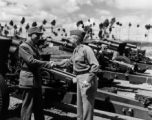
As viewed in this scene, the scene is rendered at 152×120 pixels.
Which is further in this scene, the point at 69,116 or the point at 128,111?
the point at 69,116

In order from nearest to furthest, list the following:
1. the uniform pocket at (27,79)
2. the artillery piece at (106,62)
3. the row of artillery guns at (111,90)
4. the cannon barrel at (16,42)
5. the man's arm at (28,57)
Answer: the man's arm at (28,57) → the uniform pocket at (27,79) → the row of artillery guns at (111,90) → the cannon barrel at (16,42) → the artillery piece at (106,62)

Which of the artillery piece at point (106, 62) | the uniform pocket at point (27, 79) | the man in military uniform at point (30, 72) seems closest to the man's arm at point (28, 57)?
the man in military uniform at point (30, 72)

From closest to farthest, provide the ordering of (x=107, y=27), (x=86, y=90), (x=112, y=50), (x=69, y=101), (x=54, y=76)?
1. (x=86, y=90)
2. (x=69, y=101)
3. (x=54, y=76)
4. (x=112, y=50)
5. (x=107, y=27)

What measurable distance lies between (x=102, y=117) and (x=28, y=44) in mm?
2270

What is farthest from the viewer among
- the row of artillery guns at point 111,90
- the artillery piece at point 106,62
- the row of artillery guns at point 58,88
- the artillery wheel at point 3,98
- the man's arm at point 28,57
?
the artillery piece at point 106,62

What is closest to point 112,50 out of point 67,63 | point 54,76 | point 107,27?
point 54,76

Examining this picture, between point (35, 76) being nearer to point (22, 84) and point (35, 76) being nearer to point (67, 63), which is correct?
point (22, 84)

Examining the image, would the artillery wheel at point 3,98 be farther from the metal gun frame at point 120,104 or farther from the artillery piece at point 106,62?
the artillery piece at point 106,62

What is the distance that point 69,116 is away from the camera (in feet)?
15.9

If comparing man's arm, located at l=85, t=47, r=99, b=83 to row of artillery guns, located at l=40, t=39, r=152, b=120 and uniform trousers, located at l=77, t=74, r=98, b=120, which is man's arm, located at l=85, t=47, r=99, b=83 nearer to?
uniform trousers, located at l=77, t=74, r=98, b=120

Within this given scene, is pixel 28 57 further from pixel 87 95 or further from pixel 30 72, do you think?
pixel 87 95

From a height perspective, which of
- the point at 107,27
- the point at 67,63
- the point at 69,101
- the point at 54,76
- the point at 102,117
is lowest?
the point at 102,117

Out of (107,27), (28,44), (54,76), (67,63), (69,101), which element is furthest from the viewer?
(107,27)

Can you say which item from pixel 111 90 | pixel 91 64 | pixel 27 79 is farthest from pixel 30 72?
pixel 111 90
